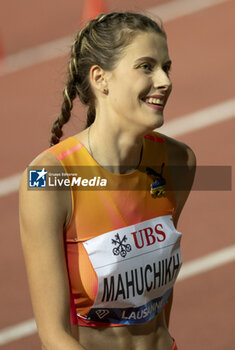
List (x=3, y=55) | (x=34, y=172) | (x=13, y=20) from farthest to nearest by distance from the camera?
(x=13, y=20) → (x=3, y=55) → (x=34, y=172)

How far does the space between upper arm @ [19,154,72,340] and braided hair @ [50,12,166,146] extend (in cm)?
58

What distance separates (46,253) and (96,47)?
0.89 metres

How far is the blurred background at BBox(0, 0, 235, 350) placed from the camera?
21.2 feet

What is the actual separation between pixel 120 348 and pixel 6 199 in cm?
473

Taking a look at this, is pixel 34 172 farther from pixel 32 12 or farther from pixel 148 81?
pixel 32 12

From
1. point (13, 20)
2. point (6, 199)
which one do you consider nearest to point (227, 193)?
point (6, 199)

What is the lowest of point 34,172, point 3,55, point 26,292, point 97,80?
point 26,292

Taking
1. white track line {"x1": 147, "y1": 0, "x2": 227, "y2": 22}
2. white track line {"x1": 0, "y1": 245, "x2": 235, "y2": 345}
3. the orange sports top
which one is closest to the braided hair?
the orange sports top

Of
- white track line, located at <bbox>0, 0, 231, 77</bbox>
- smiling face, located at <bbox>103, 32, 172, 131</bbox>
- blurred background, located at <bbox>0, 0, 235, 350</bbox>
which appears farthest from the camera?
white track line, located at <bbox>0, 0, 231, 77</bbox>

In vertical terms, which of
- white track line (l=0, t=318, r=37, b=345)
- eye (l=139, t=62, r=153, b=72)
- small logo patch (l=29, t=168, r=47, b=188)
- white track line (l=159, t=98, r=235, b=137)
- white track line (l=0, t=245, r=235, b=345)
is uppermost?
eye (l=139, t=62, r=153, b=72)

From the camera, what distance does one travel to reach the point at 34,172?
318 centimetres

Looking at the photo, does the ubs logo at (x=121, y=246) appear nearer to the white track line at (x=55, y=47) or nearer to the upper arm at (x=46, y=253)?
the upper arm at (x=46, y=253)

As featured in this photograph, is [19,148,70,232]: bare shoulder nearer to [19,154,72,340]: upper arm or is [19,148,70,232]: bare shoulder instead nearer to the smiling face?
[19,154,72,340]: upper arm

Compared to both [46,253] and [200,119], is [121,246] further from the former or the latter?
[200,119]
